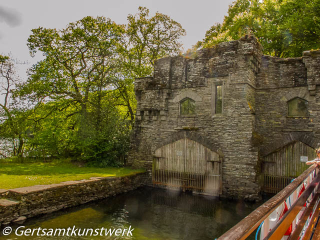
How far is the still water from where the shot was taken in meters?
7.10

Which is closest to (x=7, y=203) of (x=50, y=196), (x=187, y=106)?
(x=50, y=196)

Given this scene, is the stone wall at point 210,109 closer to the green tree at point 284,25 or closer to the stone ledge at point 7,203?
the green tree at point 284,25

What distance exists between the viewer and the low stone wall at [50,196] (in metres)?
7.01

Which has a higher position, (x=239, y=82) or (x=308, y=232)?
(x=239, y=82)

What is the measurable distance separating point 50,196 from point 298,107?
35.7 feet

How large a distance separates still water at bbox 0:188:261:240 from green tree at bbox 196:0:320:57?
9.38 m

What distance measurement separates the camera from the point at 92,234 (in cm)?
668

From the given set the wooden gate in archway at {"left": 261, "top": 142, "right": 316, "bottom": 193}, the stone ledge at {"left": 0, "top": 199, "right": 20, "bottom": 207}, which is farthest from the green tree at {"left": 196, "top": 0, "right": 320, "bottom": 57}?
the stone ledge at {"left": 0, "top": 199, "right": 20, "bottom": 207}

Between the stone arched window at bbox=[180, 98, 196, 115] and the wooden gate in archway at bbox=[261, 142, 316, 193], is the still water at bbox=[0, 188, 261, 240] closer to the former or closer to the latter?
the wooden gate in archway at bbox=[261, 142, 316, 193]

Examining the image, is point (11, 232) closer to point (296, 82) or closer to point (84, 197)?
point (84, 197)

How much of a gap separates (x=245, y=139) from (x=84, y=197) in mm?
7165

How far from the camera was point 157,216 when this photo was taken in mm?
8508

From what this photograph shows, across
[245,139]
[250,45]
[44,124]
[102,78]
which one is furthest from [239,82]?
[44,124]

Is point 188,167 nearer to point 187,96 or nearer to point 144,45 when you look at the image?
point 187,96
